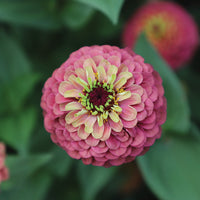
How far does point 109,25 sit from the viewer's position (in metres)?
0.97

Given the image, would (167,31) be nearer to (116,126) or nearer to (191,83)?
(191,83)

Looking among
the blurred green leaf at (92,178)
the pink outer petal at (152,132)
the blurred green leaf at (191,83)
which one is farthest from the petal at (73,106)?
the blurred green leaf at (191,83)

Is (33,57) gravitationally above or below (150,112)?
above

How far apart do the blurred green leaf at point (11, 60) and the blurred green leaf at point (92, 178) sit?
12.7 inches

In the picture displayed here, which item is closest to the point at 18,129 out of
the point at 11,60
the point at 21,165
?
the point at 21,165

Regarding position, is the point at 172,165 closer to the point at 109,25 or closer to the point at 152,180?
the point at 152,180

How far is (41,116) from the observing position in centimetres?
94

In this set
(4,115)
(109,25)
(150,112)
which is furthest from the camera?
(109,25)

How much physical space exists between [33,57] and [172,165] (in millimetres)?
567

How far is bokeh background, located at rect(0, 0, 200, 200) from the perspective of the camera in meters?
0.74

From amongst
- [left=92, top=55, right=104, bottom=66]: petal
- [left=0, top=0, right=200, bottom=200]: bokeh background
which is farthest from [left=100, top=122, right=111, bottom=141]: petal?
[left=0, top=0, right=200, bottom=200]: bokeh background

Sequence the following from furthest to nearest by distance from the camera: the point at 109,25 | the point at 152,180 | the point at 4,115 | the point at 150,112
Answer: the point at 109,25 → the point at 4,115 → the point at 152,180 → the point at 150,112

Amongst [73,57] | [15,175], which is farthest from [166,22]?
[15,175]

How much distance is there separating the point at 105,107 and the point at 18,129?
0.38 meters
